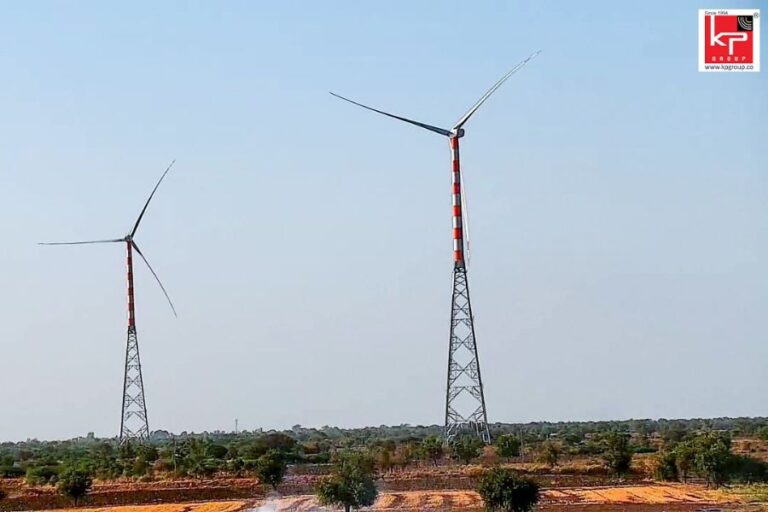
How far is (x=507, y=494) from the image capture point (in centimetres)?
6309

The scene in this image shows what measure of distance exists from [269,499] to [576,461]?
3771 centimetres

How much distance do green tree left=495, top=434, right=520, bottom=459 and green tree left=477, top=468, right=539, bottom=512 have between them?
51.8m

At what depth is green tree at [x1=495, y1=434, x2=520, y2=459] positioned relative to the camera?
11612cm

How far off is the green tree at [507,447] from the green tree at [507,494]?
51.8m

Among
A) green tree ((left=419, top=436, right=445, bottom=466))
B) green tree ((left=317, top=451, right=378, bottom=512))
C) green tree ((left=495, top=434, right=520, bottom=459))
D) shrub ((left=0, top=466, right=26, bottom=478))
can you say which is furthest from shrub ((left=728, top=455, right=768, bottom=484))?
shrub ((left=0, top=466, right=26, bottom=478))

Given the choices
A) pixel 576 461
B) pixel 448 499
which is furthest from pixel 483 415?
pixel 576 461

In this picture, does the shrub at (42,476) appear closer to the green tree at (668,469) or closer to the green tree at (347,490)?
the green tree at (347,490)

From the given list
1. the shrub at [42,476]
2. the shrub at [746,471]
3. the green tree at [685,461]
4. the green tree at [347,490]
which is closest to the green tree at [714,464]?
the shrub at [746,471]

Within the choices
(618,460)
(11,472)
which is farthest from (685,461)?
(11,472)

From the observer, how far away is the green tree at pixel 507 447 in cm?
11612

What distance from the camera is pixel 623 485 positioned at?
289 feet

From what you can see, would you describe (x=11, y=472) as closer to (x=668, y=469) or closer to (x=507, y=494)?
(x=668, y=469)

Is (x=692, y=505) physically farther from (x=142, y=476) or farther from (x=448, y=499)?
(x=142, y=476)

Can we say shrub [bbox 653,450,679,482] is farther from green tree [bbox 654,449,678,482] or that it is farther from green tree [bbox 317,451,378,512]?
green tree [bbox 317,451,378,512]
